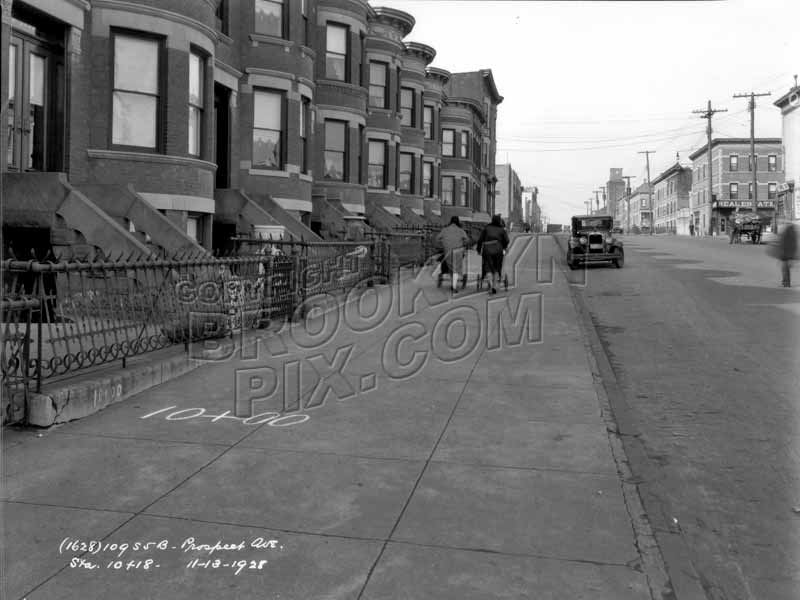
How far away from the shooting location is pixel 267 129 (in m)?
20.9

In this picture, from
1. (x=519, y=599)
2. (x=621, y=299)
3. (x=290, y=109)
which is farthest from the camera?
(x=290, y=109)

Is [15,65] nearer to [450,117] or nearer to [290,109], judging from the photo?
[290,109]

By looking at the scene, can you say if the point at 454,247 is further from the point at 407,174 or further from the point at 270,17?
the point at 407,174

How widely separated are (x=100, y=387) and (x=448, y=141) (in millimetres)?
42421

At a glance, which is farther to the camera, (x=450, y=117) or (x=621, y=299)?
(x=450, y=117)

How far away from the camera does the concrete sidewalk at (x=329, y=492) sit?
13.0ft

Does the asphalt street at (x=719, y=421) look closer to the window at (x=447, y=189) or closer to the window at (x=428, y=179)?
the window at (x=428, y=179)

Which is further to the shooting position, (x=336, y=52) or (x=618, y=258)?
(x=618, y=258)

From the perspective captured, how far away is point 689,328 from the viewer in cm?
1335

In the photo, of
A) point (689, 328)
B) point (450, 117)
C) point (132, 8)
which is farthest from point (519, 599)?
point (450, 117)

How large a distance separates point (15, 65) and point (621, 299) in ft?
43.8

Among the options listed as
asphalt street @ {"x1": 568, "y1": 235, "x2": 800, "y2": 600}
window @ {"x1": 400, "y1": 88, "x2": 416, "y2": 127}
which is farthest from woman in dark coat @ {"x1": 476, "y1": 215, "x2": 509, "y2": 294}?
window @ {"x1": 400, "y1": 88, "x2": 416, "y2": 127}

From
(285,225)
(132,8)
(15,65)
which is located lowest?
(285,225)

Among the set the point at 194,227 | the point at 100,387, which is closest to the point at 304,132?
the point at 194,227
